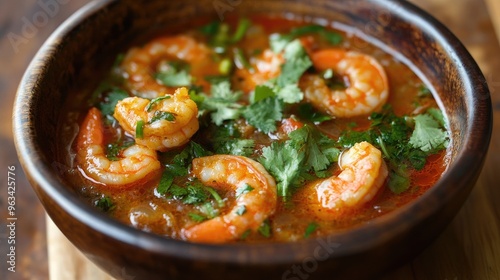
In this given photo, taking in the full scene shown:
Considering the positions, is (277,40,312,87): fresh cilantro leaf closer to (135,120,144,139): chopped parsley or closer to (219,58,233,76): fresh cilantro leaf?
(219,58,233,76): fresh cilantro leaf

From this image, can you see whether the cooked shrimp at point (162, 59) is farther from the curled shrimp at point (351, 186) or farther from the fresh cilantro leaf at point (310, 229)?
the fresh cilantro leaf at point (310, 229)

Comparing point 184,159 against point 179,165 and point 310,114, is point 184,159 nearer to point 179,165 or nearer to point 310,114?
point 179,165

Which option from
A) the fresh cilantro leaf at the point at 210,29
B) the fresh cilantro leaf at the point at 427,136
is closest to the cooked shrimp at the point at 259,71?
the fresh cilantro leaf at the point at 210,29

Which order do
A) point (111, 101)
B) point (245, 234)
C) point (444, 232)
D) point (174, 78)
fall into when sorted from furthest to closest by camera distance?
point (174, 78)
point (111, 101)
point (444, 232)
point (245, 234)

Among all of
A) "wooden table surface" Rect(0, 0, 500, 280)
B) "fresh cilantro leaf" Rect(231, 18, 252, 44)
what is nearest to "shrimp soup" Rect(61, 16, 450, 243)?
"fresh cilantro leaf" Rect(231, 18, 252, 44)

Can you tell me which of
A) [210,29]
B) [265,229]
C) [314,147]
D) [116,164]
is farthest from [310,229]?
[210,29]

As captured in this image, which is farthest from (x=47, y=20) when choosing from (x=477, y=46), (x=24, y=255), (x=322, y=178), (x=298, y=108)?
(x=477, y=46)
